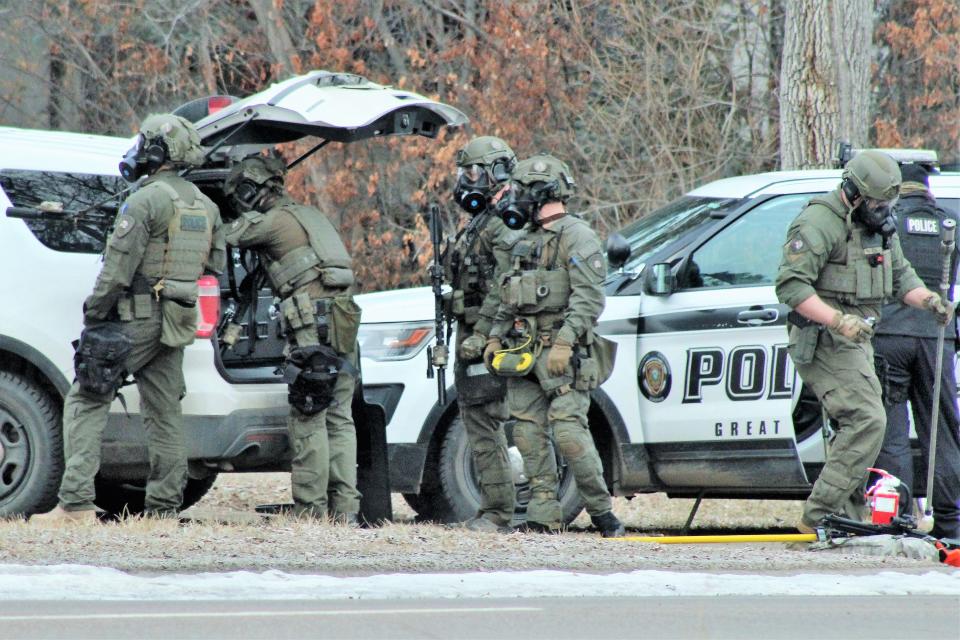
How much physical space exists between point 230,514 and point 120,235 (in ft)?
9.19

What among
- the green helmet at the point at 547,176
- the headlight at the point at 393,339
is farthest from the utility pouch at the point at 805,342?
the headlight at the point at 393,339

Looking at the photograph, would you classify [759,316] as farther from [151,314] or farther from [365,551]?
[151,314]

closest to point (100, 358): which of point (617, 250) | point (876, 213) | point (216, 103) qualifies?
point (216, 103)

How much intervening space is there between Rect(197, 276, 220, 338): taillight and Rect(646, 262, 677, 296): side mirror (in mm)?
2216

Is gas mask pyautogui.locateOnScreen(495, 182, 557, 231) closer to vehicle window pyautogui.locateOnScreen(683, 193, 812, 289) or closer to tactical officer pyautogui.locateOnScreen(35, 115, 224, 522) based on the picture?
vehicle window pyautogui.locateOnScreen(683, 193, 812, 289)

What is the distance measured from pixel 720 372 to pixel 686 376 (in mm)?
176

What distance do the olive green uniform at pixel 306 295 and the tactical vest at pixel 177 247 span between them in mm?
276

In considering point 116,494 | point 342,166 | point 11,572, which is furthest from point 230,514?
point 342,166

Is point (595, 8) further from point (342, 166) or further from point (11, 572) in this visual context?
point (11, 572)

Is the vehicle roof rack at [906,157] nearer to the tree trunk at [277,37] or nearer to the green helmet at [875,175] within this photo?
the green helmet at [875,175]

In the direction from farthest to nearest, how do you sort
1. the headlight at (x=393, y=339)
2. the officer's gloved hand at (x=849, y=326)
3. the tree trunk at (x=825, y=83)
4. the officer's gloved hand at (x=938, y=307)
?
the tree trunk at (x=825, y=83), the headlight at (x=393, y=339), the officer's gloved hand at (x=938, y=307), the officer's gloved hand at (x=849, y=326)

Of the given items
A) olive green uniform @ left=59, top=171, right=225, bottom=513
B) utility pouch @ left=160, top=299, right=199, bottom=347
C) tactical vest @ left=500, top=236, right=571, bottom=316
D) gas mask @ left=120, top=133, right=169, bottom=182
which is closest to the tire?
tactical vest @ left=500, top=236, right=571, bottom=316

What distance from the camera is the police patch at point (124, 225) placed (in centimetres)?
737

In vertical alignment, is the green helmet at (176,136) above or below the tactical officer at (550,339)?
above
